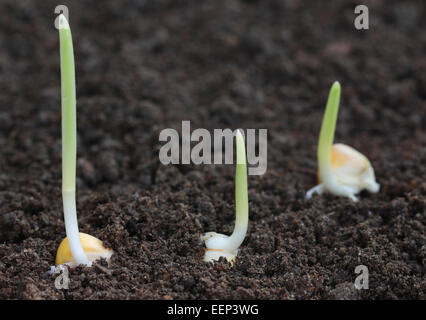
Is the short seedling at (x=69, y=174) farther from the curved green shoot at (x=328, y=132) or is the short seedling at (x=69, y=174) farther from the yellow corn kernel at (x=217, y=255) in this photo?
the curved green shoot at (x=328, y=132)

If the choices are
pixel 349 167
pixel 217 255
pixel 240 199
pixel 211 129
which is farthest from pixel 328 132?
pixel 211 129

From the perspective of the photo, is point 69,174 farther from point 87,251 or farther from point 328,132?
point 328,132

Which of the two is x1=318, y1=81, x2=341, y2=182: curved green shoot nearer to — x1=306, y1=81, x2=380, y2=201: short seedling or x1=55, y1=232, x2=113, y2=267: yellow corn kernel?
x1=306, y1=81, x2=380, y2=201: short seedling

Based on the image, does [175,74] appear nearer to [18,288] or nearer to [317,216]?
[317,216]

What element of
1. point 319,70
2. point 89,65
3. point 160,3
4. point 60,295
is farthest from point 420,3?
point 60,295

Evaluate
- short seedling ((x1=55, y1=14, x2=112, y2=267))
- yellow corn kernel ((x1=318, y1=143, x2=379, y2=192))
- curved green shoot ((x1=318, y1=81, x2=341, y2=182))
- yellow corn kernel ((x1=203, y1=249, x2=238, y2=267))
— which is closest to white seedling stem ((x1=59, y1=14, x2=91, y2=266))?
short seedling ((x1=55, y1=14, x2=112, y2=267))

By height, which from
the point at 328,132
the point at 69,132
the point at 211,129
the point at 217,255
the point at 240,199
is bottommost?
the point at 217,255

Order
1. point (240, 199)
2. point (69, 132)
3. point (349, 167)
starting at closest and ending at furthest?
point (69, 132)
point (240, 199)
point (349, 167)

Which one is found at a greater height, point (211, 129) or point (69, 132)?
point (211, 129)
